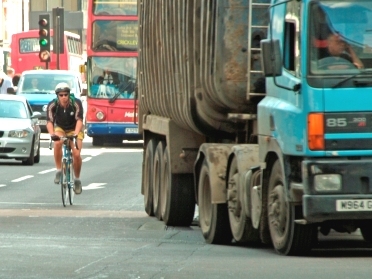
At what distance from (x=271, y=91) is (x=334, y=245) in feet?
7.08

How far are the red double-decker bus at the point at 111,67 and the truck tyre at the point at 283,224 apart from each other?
81.4 ft

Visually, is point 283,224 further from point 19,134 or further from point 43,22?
Result: point 43,22

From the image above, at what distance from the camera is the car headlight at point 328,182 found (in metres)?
10.9

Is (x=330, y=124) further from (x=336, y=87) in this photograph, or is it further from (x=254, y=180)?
(x=254, y=180)

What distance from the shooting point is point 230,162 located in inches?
514

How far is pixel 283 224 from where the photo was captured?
1157 cm

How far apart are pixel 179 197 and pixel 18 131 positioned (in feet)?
46.8

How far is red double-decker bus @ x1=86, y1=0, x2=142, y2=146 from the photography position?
119 ft

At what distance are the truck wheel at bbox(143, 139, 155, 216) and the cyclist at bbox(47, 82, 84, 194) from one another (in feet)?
5.89

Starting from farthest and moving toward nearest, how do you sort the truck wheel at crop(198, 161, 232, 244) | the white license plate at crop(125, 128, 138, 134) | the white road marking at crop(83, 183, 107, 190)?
the white license plate at crop(125, 128, 138, 134), the white road marking at crop(83, 183, 107, 190), the truck wheel at crop(198, 161, 232, 244)

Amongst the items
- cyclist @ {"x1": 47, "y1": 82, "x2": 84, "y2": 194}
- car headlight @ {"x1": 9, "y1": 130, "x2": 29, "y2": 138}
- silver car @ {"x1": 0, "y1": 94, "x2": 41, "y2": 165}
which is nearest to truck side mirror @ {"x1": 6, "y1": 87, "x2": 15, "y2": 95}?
silver car @ {"x1": 0, "y1": 94, "x2": 41, "y2": 165}

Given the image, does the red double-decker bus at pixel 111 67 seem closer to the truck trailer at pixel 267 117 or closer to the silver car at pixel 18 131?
the silver car at pixel 18 131

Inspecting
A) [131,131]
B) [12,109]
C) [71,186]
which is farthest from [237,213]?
[131,131]

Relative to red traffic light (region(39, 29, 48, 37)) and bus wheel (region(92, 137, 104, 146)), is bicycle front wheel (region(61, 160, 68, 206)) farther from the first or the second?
red traffic light (region(39, 29, 48, 37))
